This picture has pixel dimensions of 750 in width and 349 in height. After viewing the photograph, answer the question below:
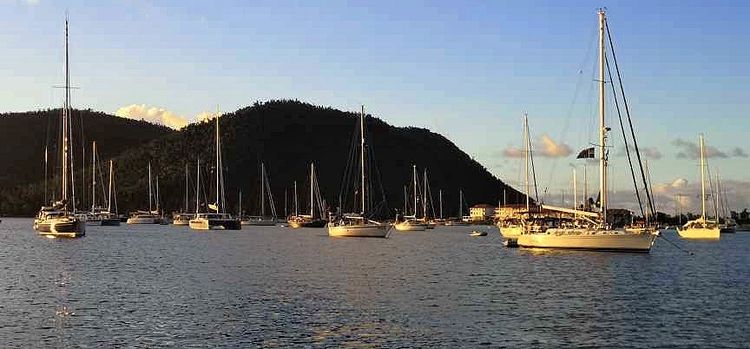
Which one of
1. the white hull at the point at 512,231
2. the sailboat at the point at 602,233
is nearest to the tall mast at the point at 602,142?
the sailboat at the point at 602,233

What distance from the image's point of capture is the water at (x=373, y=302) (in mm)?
29031

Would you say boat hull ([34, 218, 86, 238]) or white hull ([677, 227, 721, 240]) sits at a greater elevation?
boat hull ([34, 218, 86, 238])

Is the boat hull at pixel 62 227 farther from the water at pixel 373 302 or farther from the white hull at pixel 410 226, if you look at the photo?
the white hull at pixel 410 226

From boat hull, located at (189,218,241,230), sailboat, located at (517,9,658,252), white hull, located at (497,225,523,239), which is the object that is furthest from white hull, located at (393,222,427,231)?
sailboat, located at (517,9,658,252)

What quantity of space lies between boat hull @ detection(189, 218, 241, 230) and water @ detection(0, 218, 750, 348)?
77.1m

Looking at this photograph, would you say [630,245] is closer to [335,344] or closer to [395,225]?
[335,344]

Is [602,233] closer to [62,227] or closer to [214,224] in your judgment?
[62,227]

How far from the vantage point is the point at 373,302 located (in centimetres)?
3859

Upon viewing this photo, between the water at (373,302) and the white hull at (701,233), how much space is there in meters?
67.9

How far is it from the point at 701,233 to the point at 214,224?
76.4 metres

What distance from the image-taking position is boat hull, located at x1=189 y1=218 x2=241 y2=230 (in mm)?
145750

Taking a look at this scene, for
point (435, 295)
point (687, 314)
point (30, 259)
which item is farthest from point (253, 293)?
point (30, 259)

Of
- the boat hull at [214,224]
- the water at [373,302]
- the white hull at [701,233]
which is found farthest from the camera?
the boat hull at [214,224]

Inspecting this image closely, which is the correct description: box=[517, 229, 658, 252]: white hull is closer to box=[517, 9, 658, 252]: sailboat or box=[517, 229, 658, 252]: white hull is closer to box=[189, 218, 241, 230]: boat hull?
box=[517, 9, 658, 252]: sailboat
